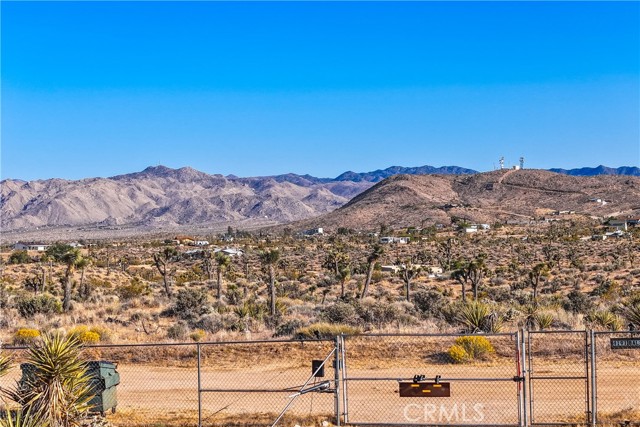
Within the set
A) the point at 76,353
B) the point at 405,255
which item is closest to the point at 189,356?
the point at 76,353

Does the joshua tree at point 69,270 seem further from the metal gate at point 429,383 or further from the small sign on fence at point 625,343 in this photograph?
the small sign on fence at point 625,343

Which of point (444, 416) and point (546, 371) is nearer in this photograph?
point (444, 416)

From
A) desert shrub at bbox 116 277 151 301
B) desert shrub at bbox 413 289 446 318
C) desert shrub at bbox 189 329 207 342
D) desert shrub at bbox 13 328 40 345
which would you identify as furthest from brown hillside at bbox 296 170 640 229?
desert shrub at bbox 13 328 40 345

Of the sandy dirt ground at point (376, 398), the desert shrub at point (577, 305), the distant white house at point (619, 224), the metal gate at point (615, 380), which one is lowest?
the sandy dirt ground at point (376, 398)

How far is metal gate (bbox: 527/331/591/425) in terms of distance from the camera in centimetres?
1430

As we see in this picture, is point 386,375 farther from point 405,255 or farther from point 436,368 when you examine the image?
point 405,255

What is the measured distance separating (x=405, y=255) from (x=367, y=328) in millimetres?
48043

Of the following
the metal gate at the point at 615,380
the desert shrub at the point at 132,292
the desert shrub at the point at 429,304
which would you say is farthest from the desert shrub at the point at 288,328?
the desert shrub at the point at 132,292

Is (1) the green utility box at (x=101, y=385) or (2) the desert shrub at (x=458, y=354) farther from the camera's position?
(2) the desert shrub at (x=458, y=354)

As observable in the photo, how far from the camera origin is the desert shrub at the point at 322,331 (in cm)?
2373

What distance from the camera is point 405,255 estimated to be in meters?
72.9

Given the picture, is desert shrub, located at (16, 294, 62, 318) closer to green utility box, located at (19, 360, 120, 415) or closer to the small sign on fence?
green utility box, located at (19, 360, 120, 415)

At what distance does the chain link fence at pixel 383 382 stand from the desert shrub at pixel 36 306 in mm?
11368

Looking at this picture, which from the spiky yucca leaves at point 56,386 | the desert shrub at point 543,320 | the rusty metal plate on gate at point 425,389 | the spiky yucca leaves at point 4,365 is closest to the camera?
the spiky yucca leaves at point 56,386
